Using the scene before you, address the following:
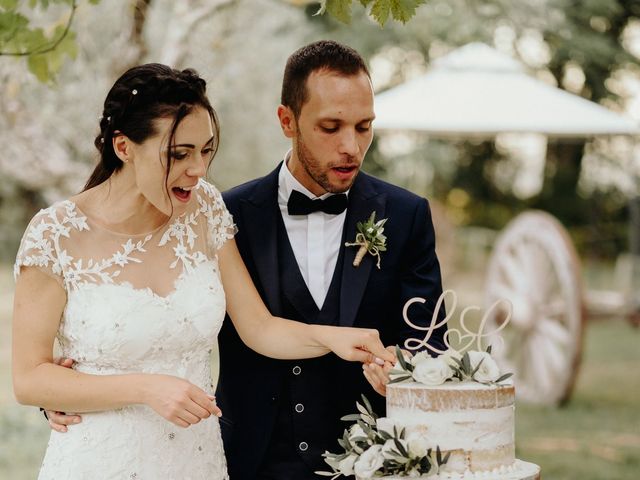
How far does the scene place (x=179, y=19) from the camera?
661 cm

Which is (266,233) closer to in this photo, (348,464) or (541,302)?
(348,464)

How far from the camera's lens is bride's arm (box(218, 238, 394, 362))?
358cm

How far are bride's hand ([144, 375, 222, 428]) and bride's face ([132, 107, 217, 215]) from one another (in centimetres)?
57

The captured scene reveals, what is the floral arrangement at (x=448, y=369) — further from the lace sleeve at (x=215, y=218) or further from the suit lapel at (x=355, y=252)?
the lace sleeve at (x=215, y=218)

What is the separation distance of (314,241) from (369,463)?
107cm

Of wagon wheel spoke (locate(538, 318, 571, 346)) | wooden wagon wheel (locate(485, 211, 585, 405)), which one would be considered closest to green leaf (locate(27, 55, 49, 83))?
wooden wagon wheel (locate(485, 211, 585, 405))

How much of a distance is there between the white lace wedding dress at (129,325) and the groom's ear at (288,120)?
57 centimetres

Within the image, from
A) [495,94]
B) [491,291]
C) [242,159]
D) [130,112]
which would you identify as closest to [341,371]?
[130,112]

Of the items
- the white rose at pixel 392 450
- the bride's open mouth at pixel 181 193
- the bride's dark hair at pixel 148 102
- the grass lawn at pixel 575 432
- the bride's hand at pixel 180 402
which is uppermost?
the bride's dark hair at pixel 148 102

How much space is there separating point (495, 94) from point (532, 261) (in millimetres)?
1566

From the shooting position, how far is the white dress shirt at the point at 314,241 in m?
3.81

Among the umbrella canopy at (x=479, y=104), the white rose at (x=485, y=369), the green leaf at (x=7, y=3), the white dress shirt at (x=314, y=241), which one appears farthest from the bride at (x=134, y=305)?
the umbrella canopy at (x=479, y=104)

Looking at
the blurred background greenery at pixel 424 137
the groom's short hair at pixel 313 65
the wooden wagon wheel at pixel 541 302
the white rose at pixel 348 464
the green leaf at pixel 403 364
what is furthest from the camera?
the wooden wagon wheel at pixel 541 302

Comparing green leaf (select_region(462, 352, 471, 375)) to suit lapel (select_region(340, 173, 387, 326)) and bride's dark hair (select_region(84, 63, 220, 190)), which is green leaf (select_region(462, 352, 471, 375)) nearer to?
suit lapel (select_region(340, 173, 387, 326))
